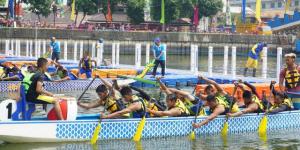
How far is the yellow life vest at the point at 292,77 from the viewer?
17281 millimetres

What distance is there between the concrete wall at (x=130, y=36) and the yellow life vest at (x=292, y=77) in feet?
157

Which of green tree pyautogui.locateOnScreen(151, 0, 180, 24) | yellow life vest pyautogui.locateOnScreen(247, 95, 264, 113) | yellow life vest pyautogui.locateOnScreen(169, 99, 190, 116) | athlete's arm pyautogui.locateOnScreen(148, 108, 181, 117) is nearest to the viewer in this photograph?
athlete's arm pyautogui.locateOnScreen(148, 108, 181, 117)

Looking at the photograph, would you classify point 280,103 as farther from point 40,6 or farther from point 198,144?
point 40,6

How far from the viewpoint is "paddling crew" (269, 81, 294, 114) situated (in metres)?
17.5

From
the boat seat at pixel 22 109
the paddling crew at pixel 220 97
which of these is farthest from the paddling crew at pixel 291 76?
the boat seat at pixel 22 109

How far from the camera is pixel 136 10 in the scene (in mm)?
82812

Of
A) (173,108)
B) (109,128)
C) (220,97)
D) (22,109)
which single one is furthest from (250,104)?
(22,109)

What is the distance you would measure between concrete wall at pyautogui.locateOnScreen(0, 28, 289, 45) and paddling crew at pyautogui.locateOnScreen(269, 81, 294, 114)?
1877 inches

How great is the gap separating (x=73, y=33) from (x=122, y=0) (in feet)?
49.7

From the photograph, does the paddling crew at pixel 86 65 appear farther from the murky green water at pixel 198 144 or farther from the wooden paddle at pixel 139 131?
the wooden paddle at pixel 139 131

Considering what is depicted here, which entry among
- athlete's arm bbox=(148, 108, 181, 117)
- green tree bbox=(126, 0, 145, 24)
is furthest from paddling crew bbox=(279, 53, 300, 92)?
green tree bbox=(126, 0, 145, 24)

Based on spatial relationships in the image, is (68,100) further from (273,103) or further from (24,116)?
(273,103)

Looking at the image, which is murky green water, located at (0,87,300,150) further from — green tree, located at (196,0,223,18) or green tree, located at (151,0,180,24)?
green tree, located at (196,0,223,18)

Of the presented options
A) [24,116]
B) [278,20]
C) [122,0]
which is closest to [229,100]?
[24,116]
